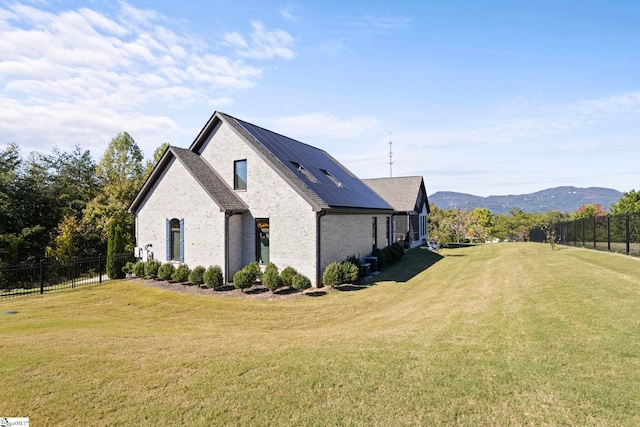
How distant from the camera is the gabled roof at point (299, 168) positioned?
52.1ft

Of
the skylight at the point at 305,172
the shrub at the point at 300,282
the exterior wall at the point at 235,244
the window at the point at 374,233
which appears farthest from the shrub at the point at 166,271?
the window at the point at 374,233

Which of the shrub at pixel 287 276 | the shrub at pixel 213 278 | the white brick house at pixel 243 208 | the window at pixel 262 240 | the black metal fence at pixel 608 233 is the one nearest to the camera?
the shrub at pixel 287 276

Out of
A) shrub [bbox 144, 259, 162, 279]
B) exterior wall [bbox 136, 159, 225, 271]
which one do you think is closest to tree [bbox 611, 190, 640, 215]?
exterior wall [bbox 136, 159, 225, 271]

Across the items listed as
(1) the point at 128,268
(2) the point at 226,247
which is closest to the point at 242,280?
(2) the point at 226,247

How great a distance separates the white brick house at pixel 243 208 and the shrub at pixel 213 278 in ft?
1.90

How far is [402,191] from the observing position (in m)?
35.2

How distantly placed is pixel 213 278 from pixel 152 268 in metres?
4.70

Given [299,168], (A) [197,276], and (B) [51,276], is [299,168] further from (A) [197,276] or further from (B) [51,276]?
(B) [51,276]

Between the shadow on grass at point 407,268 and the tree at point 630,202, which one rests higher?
the tree at point 630,202

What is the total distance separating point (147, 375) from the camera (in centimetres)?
560

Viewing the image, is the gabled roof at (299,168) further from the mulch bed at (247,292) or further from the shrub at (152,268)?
the shrub at (152,268)

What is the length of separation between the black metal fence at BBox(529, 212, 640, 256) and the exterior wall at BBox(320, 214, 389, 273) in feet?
43.0

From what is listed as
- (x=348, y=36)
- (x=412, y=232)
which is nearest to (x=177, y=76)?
(x=348, y=36)

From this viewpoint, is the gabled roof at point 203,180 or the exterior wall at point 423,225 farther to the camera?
the exterior wall at point 423,225
